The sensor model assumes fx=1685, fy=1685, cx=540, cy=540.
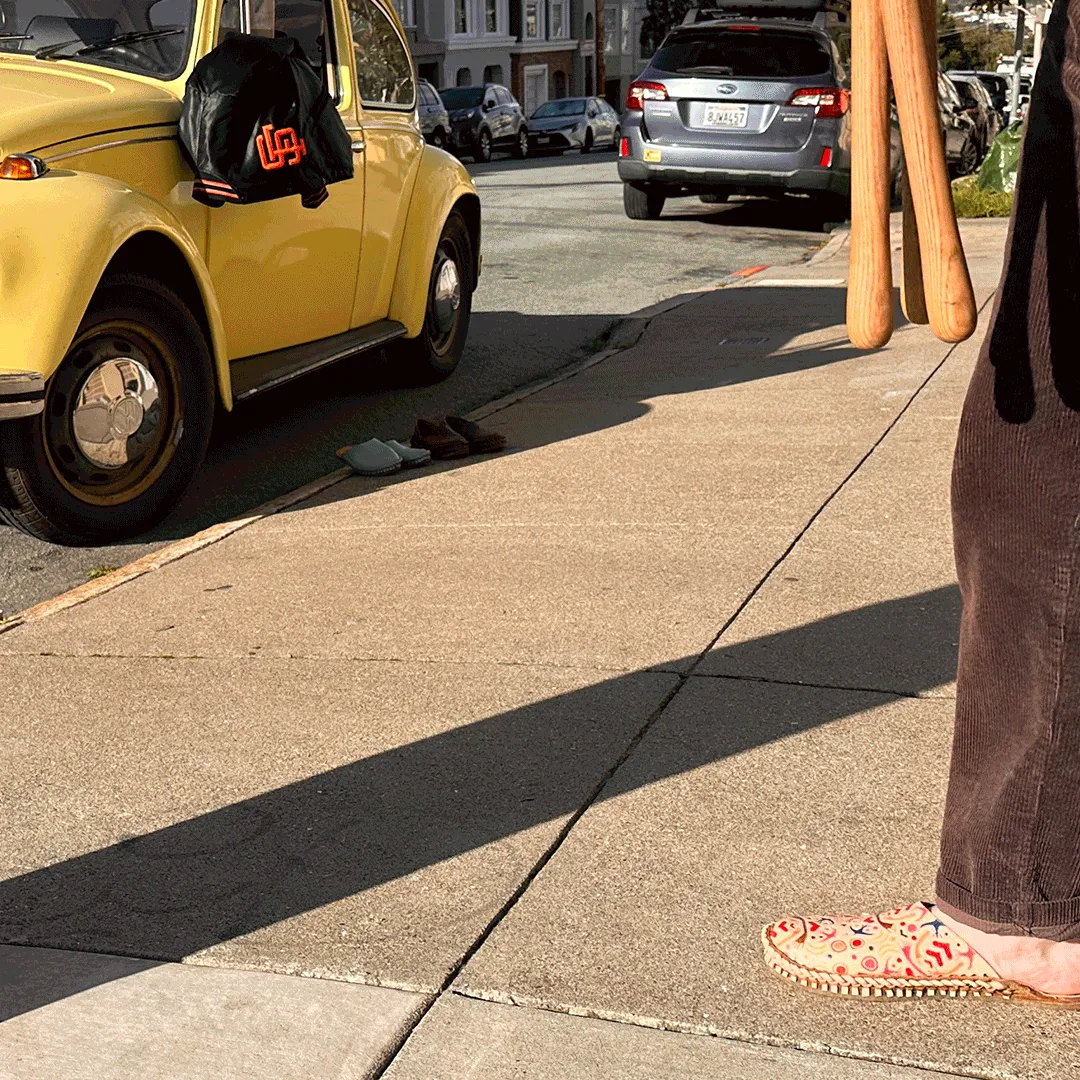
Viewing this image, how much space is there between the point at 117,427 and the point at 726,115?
10.7 metres

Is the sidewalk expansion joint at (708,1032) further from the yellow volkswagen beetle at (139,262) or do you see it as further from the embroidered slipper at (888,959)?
the yellow volkswagen beetle at (139,262)

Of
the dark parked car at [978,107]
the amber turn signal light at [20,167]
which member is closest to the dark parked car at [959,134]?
the dark parked car at [978,107]

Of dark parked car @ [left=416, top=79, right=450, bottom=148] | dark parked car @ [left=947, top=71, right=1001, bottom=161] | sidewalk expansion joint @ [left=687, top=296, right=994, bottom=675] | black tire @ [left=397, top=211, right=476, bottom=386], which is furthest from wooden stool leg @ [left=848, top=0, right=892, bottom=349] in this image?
dark parked car @ [left=416, top=79, right=450, bottom=148]

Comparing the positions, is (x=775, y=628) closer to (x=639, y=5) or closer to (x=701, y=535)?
(x=701, y=535)

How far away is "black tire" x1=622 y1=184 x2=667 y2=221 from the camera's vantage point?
16253mm

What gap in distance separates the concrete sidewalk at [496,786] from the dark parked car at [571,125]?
37787mm

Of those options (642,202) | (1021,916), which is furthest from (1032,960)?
(642,202)

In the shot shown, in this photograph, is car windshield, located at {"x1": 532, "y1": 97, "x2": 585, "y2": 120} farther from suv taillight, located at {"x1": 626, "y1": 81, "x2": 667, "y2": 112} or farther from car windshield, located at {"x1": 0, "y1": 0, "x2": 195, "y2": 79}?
car windshield, located at {"x1": 0, "y1": 0, "x2": 195, "y2": 79}

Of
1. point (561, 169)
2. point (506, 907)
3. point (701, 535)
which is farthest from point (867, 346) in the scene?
point (561, 169)

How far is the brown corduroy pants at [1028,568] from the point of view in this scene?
7.22 feet

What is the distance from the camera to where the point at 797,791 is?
134 inches

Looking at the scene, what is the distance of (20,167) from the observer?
521 centimetres

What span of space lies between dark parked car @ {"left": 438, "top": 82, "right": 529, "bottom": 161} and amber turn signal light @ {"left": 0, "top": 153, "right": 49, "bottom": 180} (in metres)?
31.2

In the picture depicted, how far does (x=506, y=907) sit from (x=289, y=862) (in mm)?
464
